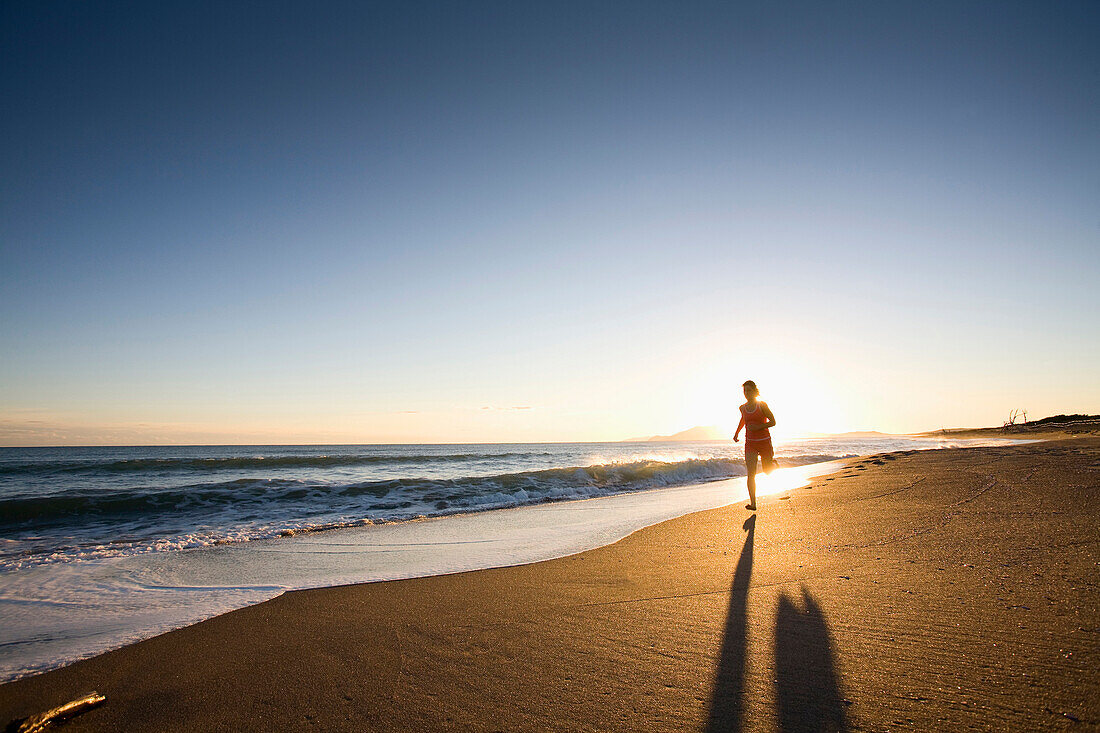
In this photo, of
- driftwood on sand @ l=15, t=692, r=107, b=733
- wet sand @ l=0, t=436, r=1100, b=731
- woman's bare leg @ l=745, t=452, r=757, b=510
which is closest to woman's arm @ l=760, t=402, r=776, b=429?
woman's bare leg @ l=745, t=452, r=757, b=510

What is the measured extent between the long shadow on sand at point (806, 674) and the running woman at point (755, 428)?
5.29 meters

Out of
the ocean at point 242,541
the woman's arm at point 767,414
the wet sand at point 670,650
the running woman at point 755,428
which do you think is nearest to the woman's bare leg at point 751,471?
the running woman at point 755,428

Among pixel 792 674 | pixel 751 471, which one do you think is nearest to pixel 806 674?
pixel 792 674

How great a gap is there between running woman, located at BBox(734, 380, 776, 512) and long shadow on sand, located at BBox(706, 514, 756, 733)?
4.71 metres

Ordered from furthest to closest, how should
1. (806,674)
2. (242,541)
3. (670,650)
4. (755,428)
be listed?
(755,428)
(242,541)
(670,650)
(806,674)

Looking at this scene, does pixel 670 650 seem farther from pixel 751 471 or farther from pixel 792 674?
pixel 751 471

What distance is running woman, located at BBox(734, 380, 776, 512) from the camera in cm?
806

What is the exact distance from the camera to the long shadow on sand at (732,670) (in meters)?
1.95

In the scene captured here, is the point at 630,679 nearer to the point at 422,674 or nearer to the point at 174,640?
the point at 422,674

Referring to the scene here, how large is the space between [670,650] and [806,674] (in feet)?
2.09

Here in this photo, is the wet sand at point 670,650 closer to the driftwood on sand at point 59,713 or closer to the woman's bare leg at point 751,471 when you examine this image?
the driftwood on sand at point 59,713

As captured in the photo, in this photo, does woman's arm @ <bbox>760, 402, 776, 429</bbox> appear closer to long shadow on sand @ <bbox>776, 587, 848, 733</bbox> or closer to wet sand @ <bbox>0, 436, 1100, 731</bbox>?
wet sand @ <bbox>0, 436, 1100, 731</bbox>

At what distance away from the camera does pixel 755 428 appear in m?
8.17

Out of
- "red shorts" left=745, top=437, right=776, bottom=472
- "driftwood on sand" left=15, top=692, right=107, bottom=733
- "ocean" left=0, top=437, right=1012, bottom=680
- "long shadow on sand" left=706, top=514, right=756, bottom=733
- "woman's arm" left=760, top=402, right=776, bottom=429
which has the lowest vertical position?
"ocean" left=0, top=437, right=1012, bottom=680
